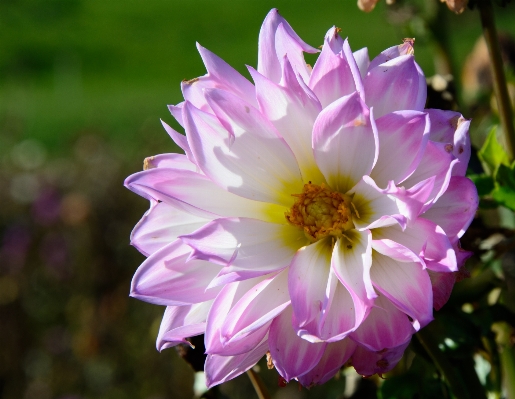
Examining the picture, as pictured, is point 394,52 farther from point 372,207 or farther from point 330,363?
point 330,363

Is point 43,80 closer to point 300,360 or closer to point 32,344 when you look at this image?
point 32,344

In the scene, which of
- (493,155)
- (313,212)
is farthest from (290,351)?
(493,155)

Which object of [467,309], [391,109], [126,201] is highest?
[391,109]

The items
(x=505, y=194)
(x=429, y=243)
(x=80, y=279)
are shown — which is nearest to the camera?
(x=429, y=243)

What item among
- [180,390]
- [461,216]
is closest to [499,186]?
[461,216]

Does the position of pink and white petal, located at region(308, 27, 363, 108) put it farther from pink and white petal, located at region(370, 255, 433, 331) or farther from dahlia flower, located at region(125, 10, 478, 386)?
pink and white petal, located at region(370, 255, 433, 331)

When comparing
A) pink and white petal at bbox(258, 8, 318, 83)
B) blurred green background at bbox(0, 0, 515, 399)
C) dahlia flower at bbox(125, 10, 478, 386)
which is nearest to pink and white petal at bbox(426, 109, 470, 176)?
dahlia flower at bbox(125, 10, 478, 386)

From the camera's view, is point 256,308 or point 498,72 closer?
point 256,308
